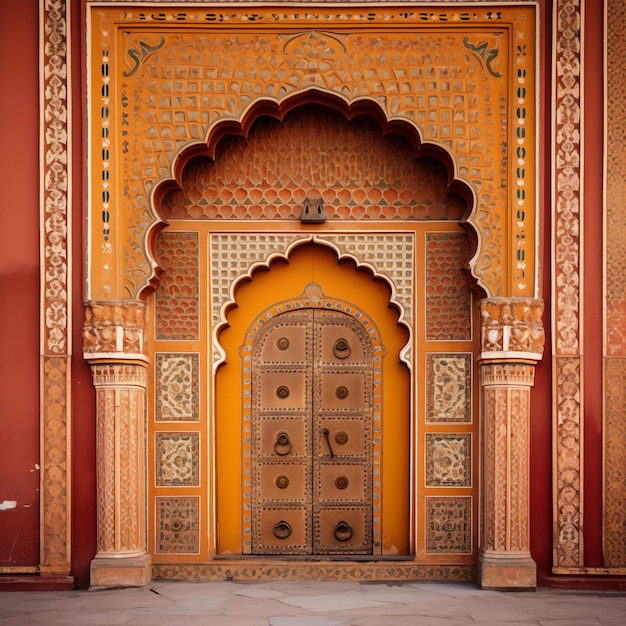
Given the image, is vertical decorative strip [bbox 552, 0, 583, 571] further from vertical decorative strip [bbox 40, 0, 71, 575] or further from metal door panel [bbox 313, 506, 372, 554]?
vertical decorative strip [bbox 40, 0, 71, 575]

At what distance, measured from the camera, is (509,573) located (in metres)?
7.38

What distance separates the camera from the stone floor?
6.43 metres

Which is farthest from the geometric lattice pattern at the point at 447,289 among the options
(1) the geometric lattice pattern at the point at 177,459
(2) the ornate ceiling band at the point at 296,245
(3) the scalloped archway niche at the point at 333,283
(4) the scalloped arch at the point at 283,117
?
(1) the geometric lattice pattern at the point at 177,459

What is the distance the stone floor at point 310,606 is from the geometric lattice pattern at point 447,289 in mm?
1737

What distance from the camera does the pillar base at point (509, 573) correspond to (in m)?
Answer: 7.37

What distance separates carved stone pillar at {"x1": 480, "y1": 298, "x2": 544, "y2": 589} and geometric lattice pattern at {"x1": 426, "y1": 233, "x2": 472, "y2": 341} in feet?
1.20

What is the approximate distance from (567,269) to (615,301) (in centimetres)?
39

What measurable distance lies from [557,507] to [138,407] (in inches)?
113

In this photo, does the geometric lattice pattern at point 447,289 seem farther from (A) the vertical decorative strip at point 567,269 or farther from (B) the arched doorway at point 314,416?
(A) the vertical decorative strip at point 567,269

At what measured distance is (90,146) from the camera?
25.0 feet

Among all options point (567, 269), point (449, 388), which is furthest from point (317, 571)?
point (567, 269)

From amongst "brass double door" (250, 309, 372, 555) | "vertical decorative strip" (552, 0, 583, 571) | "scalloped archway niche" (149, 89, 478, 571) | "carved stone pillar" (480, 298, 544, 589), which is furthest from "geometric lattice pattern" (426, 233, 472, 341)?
"vertical decorative strip" (552, 0, 583, 571)

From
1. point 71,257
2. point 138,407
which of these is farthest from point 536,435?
point 71,257

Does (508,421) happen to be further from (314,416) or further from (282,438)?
(282,438)
